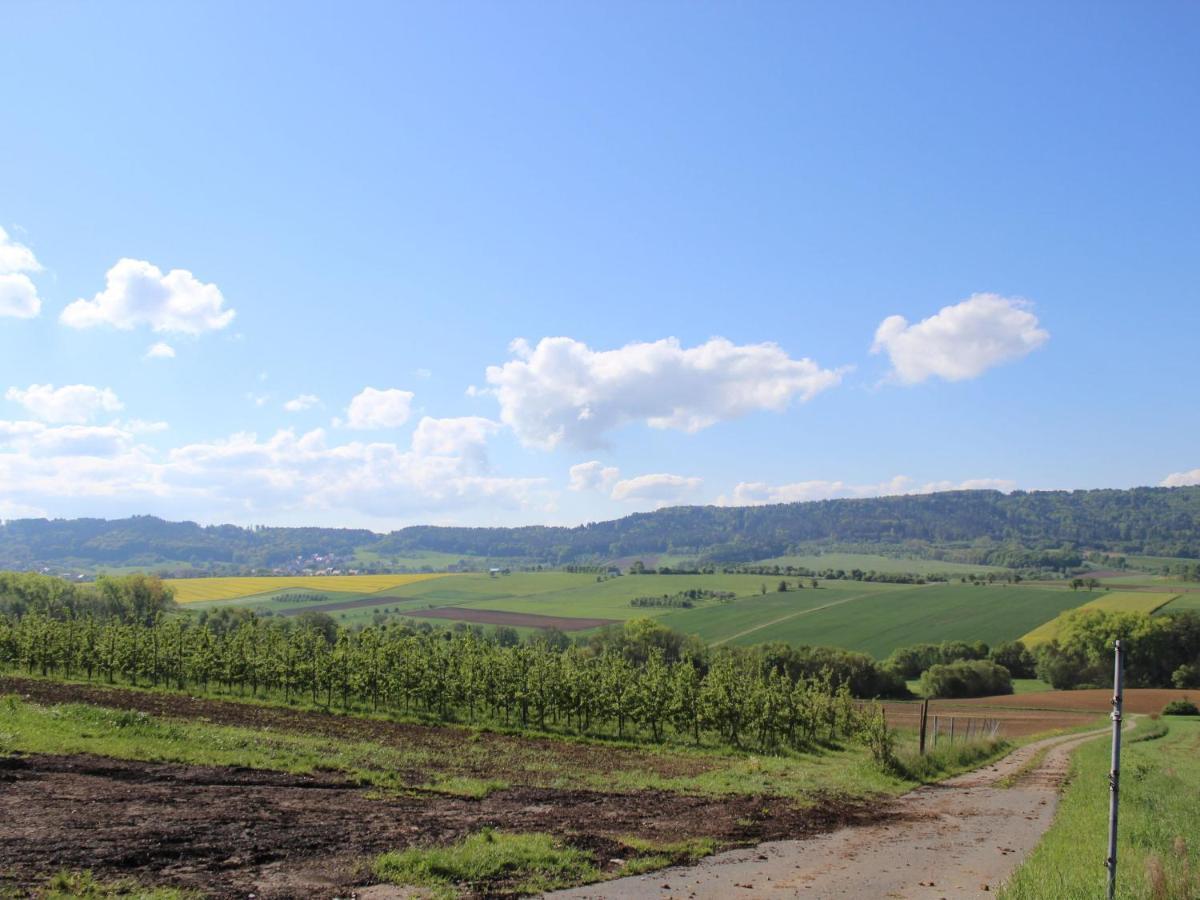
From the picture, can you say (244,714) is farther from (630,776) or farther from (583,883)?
(583,883)

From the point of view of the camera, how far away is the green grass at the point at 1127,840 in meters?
11.4

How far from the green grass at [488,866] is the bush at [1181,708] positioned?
3015 inches

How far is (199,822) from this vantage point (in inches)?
536

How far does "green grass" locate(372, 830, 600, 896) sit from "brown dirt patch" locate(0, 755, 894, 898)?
500 mm

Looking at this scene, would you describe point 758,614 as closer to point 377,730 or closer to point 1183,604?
point 1183,604

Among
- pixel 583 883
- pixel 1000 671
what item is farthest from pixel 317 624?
pixel 583 883

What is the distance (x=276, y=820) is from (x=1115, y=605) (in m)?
130

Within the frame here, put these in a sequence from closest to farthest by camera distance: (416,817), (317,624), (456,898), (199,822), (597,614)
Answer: (456,898) < (199,822) < (416,817) < (317,624) < (597,614)

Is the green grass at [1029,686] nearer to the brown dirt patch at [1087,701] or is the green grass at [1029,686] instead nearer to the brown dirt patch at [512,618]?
the brown dirt patch at [1087,701]

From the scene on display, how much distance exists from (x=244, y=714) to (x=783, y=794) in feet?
79.5

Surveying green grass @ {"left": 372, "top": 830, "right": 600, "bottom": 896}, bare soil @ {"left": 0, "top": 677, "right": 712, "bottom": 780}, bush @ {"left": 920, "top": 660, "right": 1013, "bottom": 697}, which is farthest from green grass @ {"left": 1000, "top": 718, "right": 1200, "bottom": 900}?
bush @ {"left": 920, "top": 660, "right": 1013, "bottom": 697}

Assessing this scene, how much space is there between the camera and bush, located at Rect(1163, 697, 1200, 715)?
68.1 meters

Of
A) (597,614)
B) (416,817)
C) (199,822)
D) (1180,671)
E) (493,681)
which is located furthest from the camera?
(597,614)

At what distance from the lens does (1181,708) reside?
68.6m
